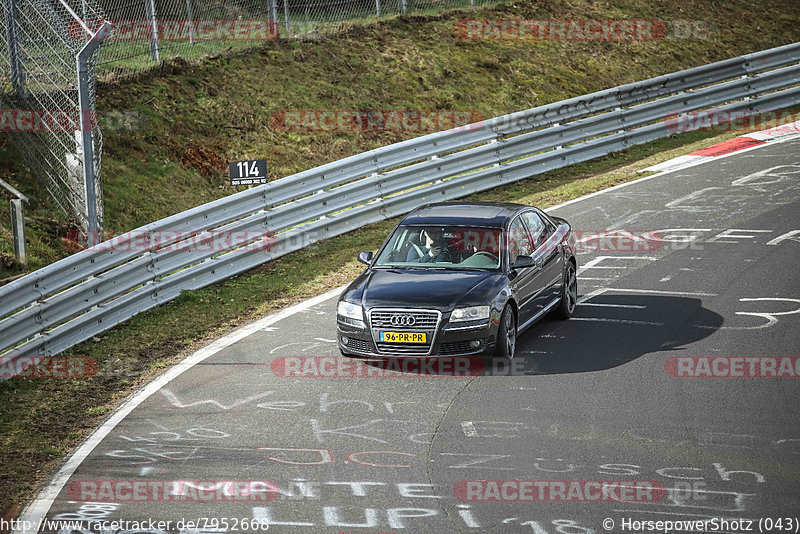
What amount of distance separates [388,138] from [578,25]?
8701 millimetres

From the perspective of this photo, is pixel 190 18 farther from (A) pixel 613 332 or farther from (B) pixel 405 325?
Answer: (A) pixel 613 332

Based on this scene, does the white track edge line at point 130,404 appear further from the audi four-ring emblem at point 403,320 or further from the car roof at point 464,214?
the audi four-ring emblem at point 403,320

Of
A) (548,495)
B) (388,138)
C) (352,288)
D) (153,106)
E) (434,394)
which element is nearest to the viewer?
(548,495)

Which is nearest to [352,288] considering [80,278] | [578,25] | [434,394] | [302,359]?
[302,359]

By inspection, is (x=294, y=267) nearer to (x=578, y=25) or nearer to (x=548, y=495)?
(x=548, y=495)

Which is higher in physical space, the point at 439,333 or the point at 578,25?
the point at 578,25

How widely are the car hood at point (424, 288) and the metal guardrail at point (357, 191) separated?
344 cm

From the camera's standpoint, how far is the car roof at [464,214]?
1138cm

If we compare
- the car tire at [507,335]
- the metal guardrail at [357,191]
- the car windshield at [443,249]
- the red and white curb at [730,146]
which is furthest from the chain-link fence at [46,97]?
the red and white curb at [730,146]

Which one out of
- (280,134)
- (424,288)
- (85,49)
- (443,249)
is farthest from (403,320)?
(280,134)

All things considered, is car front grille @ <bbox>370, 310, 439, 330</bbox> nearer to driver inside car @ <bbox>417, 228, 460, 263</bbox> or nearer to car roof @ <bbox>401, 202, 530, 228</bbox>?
driver inside car @ <bbox>417, 228, 460, 263</bbox>

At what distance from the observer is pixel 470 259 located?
1099 centimetres

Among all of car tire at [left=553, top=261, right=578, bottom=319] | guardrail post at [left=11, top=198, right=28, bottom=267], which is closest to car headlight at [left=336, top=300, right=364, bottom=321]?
car tire at [left=553, top=261, right=578, bottom=319]

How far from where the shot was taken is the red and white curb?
1956 centimetres
